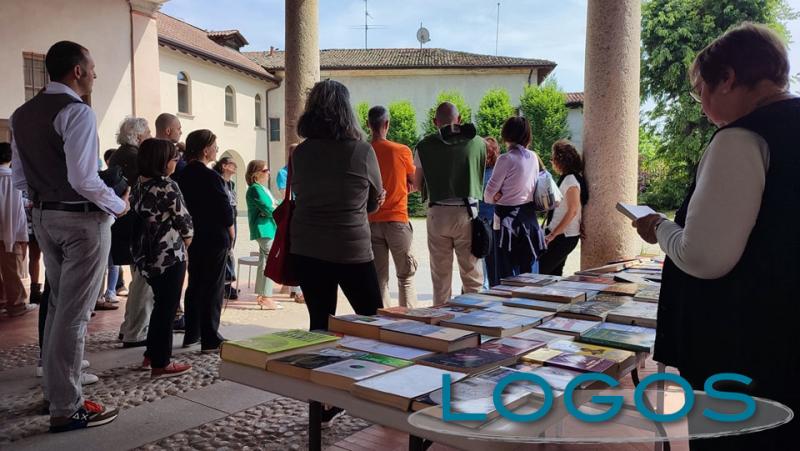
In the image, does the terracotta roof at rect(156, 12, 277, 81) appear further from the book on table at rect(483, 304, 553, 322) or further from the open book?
the open book

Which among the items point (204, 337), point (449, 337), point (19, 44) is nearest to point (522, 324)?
point (449, 337)

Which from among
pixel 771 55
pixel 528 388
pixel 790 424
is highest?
pixel 771 55

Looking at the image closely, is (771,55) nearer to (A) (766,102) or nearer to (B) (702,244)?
(A) (766,102)

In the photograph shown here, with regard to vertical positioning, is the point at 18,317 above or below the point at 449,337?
below

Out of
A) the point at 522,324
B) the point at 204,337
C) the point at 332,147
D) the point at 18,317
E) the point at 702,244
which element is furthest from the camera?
the point at 18,317

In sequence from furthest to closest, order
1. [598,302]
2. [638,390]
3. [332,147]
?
[332,147] → [598,302] → [638,390]

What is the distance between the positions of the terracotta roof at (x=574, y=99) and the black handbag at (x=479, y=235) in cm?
2929

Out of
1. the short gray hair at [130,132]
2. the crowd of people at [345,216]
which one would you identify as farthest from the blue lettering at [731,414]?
the short gray hair at [130,132]

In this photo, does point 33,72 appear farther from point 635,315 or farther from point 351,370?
point 635,315

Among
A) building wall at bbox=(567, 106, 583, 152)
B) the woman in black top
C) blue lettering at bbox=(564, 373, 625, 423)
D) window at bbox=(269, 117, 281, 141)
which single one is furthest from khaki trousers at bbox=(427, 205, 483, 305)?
building wall at bbox=(567, 106, 583, 152)

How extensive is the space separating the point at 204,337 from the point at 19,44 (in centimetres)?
934

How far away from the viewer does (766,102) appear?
151 cm

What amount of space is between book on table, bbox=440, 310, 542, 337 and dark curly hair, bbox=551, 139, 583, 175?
3.01 m

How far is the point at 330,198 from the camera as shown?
3.02m
